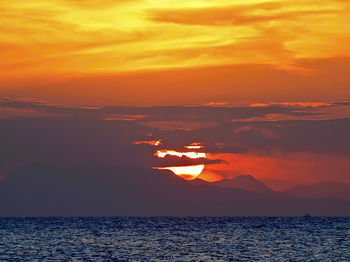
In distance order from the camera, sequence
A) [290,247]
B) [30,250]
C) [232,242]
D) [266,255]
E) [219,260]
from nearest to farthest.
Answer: [219,260] → [266,255] → [30,250] → [290,247] → [232,242]

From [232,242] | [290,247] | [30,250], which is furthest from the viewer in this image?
[232,242]

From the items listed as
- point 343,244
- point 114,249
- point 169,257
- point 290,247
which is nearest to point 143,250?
point 114,249

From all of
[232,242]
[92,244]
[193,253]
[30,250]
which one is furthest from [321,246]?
[30,250]

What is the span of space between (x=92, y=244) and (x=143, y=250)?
1874 cm

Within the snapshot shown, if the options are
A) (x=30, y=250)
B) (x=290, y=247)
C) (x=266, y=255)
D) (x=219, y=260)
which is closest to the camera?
(x=219, y=260)

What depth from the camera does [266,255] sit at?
398 ft

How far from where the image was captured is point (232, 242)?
508 feet

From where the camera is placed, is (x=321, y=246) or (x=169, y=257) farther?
(x=321, y=246)

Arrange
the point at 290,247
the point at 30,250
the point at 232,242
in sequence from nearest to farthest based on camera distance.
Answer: the point at 30,250 < the point at 290,247 < the point at 232,242

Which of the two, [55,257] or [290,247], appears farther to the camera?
[290,247]

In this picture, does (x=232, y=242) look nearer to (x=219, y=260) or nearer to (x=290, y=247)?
(x=290, y=247)

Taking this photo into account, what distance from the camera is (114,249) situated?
134 meters

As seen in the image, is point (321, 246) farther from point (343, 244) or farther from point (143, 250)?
point (143, 250)

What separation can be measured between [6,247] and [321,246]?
57.2m
